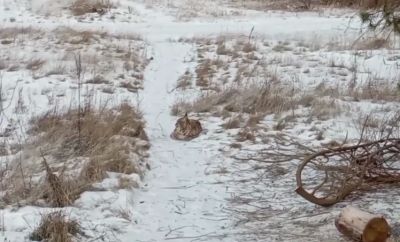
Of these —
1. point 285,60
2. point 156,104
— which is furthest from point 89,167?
point 285,60

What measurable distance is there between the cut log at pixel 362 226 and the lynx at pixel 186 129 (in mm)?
2983

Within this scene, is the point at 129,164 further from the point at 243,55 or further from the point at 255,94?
the point at 243,55

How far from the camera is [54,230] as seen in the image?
4133 millimetres

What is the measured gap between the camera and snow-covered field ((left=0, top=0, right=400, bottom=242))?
470 centimetres

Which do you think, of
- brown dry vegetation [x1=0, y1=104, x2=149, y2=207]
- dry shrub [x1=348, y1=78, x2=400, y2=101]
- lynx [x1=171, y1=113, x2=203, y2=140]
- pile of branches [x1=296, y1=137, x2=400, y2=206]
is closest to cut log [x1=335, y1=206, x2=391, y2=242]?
pile of branches [x1=296, y1=137, x2=400, y2=206]

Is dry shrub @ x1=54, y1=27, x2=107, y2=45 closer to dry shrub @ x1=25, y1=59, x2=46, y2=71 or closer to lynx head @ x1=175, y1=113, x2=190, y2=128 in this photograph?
dry shrub @ x1=25, y1=59, x2=46, y2=71

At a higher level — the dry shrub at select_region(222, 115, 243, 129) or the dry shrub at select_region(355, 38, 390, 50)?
the dry shrub at select_region(355, 38, 390, 50)

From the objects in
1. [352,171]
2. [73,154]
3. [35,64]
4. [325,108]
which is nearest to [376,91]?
[325,108]

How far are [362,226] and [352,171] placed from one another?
1.17 meters

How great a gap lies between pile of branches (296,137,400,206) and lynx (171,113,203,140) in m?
1.81

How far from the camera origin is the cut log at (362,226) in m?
4.06

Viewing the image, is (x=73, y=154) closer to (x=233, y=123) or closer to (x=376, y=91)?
(x=233, y=123)

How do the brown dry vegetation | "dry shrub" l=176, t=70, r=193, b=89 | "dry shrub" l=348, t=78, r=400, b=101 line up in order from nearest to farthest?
1. the brown dry vegetation
2. "dry shrub" l=348, t=78, r=400, b=101
3. "dry shrub" l=176, t=70, r=193, b=89

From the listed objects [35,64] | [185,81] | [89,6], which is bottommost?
[185,81]
